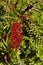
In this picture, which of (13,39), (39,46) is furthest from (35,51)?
(13,39)

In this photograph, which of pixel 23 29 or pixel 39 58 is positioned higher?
pixel 23 29

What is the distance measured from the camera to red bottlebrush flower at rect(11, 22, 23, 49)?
10.2ft

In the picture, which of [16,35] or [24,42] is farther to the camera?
[24,42]

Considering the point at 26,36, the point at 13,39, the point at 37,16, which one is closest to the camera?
the point at 13,39

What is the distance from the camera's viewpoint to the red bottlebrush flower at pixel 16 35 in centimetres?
311

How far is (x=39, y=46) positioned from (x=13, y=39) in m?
0.36

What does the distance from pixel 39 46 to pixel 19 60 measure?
0.33 metres

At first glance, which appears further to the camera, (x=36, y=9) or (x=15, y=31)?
(x=36, y=9)

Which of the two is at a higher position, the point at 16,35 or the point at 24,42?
the point at 16,35

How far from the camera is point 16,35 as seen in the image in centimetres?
313

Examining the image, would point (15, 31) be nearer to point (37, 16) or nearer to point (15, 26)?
point (15, 26)

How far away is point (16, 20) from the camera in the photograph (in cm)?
321

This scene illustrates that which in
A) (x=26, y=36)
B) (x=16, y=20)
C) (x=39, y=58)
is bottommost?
(x=39, y=58)

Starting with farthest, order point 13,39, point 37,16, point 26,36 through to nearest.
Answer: point 37,16 → point 26,36 → point 13,39
